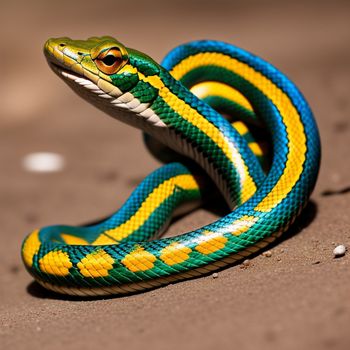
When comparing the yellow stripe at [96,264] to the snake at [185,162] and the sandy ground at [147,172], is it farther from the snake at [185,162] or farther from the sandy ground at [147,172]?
the sandy ground at [147,172]

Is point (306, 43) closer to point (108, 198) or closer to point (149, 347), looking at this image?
point (108, 198)

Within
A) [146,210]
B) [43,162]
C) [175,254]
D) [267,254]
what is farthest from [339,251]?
[43,162]

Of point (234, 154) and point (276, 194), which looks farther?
point (234, 154)

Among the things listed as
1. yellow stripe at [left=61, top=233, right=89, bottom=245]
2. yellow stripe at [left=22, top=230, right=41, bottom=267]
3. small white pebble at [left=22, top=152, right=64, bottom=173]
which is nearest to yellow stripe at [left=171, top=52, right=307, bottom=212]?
yellow stripe at [left=61, top=233, right=89, bottom=245]

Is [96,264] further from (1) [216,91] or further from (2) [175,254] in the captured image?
(1) [216,91]

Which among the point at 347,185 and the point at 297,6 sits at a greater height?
the point at 297,6

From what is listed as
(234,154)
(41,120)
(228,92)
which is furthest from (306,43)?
(234,154)
